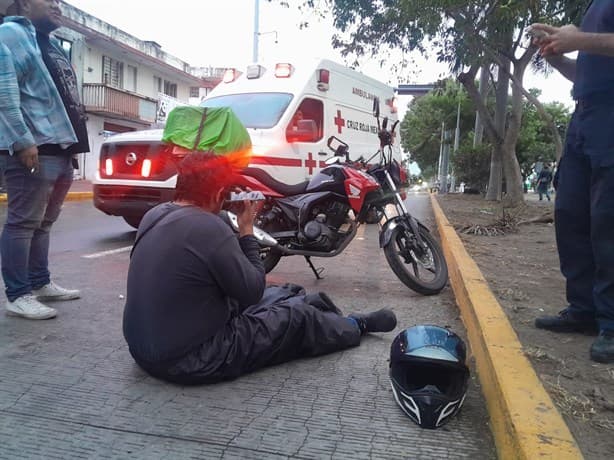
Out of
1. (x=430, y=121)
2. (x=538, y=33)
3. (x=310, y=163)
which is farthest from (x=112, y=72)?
(x=430, y=121)

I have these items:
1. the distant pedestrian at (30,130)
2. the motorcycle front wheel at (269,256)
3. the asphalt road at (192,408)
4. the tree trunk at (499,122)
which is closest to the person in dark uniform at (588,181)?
the asphalt road at (192,408)

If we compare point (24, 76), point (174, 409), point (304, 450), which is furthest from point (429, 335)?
point (24, 76)

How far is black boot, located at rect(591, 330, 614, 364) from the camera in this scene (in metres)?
2.48

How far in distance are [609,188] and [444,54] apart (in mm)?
10713

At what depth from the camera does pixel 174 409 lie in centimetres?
225

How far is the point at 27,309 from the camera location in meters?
3.34

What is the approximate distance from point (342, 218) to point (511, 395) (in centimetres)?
265

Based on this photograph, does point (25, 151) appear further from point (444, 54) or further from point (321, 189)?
point (444, 54)

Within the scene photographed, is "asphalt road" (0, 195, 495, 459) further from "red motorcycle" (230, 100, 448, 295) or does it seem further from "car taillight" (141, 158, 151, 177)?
"car taillight" (141, 158, 151, 177)

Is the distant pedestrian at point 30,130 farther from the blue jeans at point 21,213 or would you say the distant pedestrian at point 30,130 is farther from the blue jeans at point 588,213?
the blue jeans at point 588,213

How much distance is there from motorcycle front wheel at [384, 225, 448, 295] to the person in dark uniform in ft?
4.07

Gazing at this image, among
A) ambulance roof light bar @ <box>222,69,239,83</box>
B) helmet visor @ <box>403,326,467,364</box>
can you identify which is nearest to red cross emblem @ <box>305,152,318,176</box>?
ambulance roof light bar @ <box>222,69,239,83</box>

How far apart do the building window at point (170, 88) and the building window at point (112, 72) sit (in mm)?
3597

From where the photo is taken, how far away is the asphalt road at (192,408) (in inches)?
77.7
